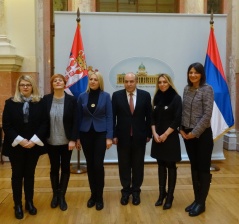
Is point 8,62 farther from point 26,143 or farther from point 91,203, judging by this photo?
point 91,203

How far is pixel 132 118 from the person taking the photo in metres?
4.01

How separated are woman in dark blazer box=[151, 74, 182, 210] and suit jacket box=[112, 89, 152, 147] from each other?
0.15 m

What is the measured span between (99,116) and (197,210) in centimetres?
154

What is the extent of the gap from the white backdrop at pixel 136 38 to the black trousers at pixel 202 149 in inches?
105

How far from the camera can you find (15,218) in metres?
3.66

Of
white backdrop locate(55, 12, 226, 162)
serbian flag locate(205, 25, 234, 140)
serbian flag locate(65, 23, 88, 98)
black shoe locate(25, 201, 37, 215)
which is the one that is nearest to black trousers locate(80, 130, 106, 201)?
black shoe locate(25, 201, 37, 215)

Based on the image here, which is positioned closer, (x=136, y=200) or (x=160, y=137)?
(x=160, y=137)

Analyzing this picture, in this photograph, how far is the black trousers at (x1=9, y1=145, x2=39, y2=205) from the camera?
3619 mm

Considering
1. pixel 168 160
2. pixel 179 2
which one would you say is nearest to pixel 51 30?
pixel 179 2

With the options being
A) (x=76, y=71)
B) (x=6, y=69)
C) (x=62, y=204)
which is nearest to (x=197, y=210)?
(x=62, y=204)

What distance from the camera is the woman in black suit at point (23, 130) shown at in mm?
3551

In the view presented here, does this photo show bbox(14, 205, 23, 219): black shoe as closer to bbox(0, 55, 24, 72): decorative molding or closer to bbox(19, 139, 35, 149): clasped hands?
bbox(19, 139, 35, 149): clasped hands

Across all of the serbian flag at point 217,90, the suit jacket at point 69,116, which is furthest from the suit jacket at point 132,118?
the serbian flag at point 217,90

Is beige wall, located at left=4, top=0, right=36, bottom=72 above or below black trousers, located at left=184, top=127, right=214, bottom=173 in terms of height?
above
